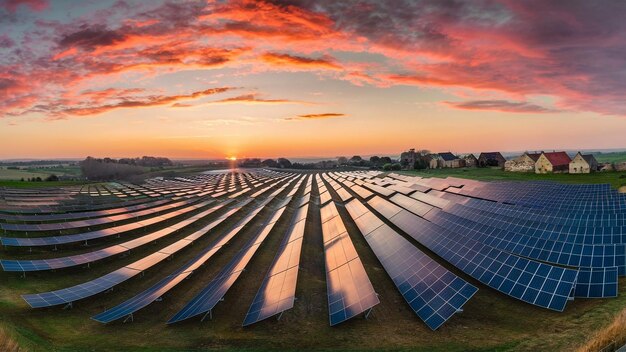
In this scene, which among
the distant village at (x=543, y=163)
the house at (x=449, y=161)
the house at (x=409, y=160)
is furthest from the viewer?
the house at (x=409, y=160)

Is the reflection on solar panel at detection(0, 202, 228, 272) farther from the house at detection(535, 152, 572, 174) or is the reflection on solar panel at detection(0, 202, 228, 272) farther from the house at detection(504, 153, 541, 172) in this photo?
the house at detection(504, 153, 541, 172)

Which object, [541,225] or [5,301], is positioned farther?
[541,225]

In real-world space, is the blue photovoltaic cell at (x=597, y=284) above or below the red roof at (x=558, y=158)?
below

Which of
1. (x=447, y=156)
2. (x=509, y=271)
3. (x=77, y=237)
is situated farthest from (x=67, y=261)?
(x=447, y=156)

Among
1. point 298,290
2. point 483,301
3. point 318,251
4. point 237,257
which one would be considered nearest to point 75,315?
point 237,257

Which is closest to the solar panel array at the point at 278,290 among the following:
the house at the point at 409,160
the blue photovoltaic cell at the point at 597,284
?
the blue photovoltaic cell at the point at 597,284

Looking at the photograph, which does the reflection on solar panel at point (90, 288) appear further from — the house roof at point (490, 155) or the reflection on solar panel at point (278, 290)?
the house roof at point (490, 155)

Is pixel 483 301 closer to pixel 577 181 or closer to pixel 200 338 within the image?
pixel 200 338

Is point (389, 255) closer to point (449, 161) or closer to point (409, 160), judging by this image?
point (449, 161)
